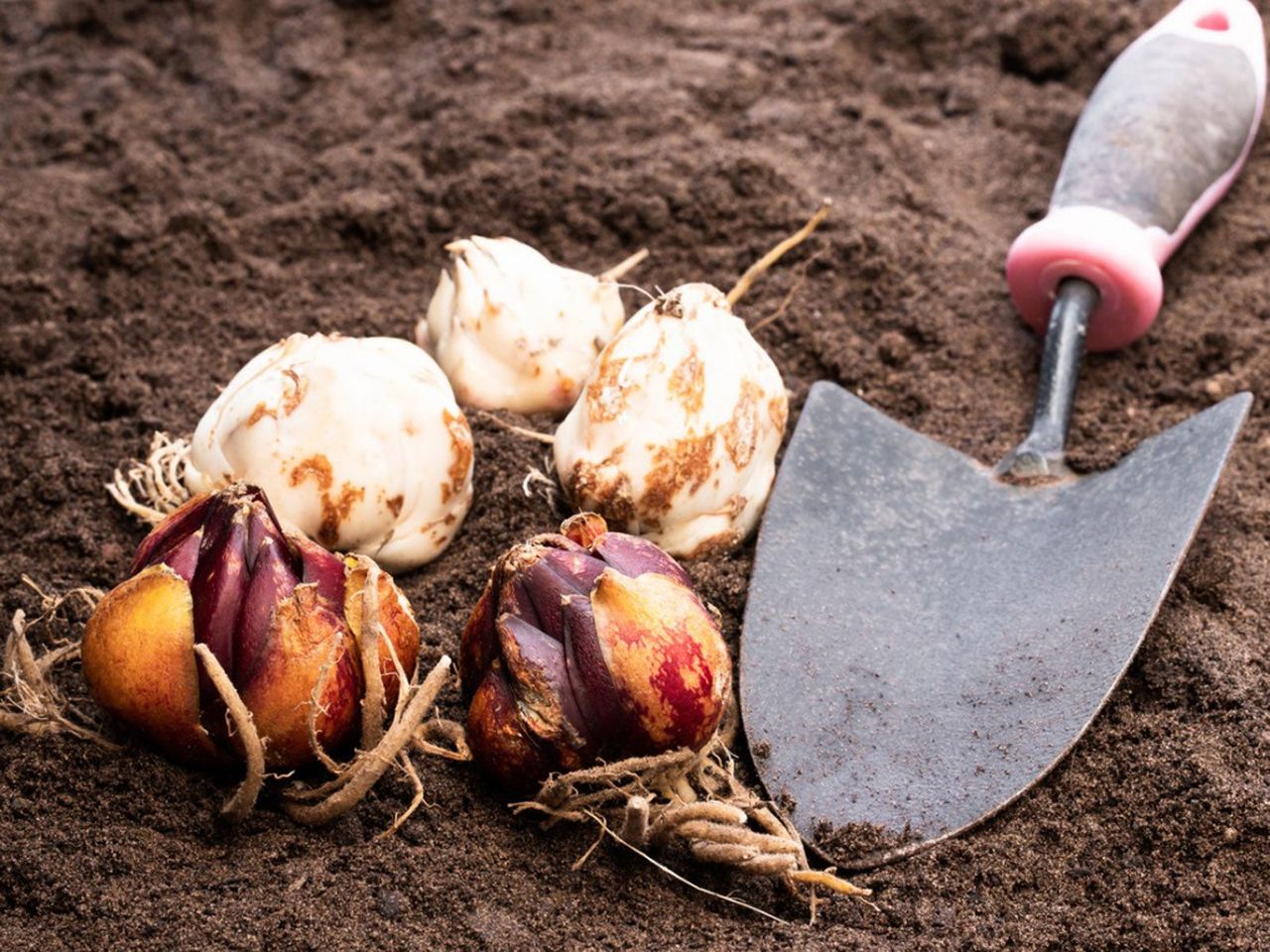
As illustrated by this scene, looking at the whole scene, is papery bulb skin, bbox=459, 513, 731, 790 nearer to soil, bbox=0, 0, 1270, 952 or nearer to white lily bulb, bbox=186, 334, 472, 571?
soil, bbox=0, 0, 1270, 952

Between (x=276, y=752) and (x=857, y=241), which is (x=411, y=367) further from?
(x=857, y=241)

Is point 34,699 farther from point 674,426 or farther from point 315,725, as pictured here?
point 674,426

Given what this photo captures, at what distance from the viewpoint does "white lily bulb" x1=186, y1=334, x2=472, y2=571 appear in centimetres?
160

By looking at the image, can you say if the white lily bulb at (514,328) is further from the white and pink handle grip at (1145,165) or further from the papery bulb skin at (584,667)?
the white and pink handle grip at (1145,165)

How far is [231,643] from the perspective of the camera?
1.35 meters

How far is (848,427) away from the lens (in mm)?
1905

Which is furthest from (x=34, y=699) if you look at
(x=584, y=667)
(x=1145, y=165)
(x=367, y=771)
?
(x=1145, y=165)

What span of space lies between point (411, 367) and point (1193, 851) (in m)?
0.95

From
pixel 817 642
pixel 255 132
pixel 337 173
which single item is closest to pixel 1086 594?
pixel 817 642

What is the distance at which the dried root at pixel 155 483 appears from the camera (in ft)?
5.65

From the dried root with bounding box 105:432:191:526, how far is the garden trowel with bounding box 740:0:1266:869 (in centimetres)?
68

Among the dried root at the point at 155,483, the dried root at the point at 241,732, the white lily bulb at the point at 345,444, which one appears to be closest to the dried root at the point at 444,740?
the dried root at the point at 241,732

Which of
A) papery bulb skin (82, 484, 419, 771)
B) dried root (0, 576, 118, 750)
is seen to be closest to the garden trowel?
papery bulb skin (82, 484, 419, 771)

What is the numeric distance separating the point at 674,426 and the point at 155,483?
2.06 feet
